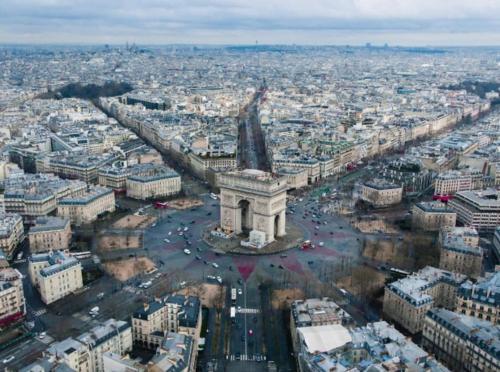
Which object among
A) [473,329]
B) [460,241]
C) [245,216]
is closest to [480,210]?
[460,241]

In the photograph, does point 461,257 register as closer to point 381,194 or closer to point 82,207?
point 381,194

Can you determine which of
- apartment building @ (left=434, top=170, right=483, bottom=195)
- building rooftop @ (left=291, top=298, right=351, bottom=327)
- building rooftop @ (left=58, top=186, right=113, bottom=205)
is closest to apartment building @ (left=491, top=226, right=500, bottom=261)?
apartment building @ (left=434, top=170, right=483, bottom=195)

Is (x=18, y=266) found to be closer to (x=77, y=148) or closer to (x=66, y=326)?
(x=66, y=326)

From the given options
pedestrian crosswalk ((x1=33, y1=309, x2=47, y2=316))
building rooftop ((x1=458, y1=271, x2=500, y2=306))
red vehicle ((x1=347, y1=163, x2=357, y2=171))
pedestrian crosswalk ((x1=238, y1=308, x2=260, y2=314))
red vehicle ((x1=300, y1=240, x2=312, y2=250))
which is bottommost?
pedestrian crosswalk ((x1=238, y1=308, x2=260, y2=314))

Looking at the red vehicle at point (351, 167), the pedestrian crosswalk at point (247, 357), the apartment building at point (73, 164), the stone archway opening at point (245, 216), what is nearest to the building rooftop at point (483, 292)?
the pedestrian crosswalk at point (247, 357)

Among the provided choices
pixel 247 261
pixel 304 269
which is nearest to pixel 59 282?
pixel 247 261

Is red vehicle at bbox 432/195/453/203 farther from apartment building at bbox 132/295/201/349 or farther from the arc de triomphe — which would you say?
apartment building at bbox 132/295/201/349
